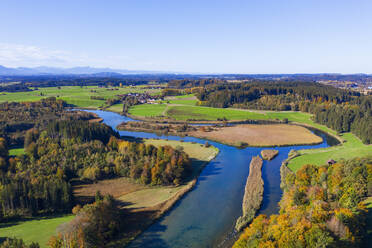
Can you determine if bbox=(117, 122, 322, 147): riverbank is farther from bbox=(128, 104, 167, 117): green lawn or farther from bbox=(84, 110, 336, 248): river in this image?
bbox=(128, 104, 167, 117): green lawn

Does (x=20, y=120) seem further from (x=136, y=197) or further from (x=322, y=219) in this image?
(x=322, y=219)

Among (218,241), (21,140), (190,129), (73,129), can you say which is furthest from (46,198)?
(190,129)

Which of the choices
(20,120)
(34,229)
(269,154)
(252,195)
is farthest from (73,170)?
(20,120)

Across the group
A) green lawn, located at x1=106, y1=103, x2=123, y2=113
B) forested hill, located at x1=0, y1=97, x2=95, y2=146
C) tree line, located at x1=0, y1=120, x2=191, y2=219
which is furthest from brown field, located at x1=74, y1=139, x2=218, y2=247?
Result: green lawn, located at x1=106, y1=103, x2=123, y2=113

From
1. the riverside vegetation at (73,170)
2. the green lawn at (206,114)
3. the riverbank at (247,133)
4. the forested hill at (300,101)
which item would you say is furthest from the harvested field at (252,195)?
the green lawn at (206,114)

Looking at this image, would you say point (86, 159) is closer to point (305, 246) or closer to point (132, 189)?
point (132, 189)

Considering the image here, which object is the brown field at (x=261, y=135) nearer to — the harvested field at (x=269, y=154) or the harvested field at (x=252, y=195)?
the harvested field at (x=269, y=154)
